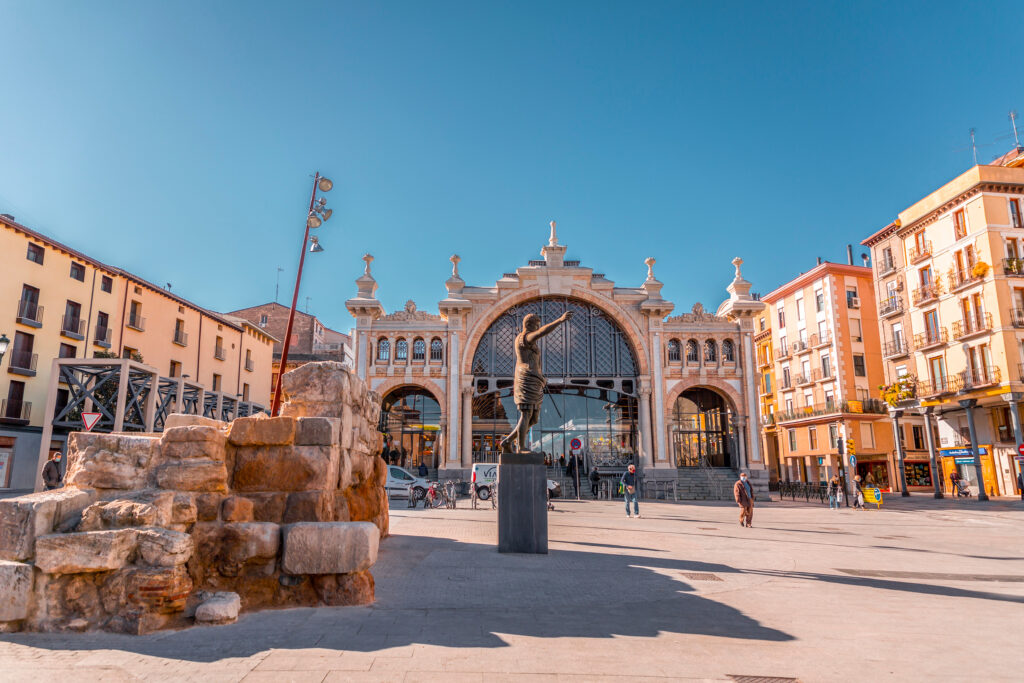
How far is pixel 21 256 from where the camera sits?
2775 centimetres

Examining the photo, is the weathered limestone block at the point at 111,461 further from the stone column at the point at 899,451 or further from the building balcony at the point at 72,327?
the stone column at the point at 899,451

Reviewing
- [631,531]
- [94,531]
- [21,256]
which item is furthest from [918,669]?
[21,256]

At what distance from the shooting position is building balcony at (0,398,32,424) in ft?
87.3

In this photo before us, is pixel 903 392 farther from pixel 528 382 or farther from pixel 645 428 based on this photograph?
pixel 528 382

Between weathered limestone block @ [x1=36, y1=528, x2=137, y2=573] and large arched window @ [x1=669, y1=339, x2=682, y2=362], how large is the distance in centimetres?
3108

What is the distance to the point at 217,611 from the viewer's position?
543 centimetres

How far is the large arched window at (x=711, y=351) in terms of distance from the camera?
112ft

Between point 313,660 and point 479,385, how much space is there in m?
29.0

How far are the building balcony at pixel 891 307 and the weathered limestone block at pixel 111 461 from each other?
4062 centimetres

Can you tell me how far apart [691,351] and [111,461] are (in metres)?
31.3

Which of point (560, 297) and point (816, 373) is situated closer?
point (560, 297)

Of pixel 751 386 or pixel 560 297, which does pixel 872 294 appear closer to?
pixel 751 386

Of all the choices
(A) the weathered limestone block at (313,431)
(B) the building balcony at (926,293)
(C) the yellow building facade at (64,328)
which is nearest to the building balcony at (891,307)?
(B) the building balcony at (926,293)

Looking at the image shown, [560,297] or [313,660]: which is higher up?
[560,297]
